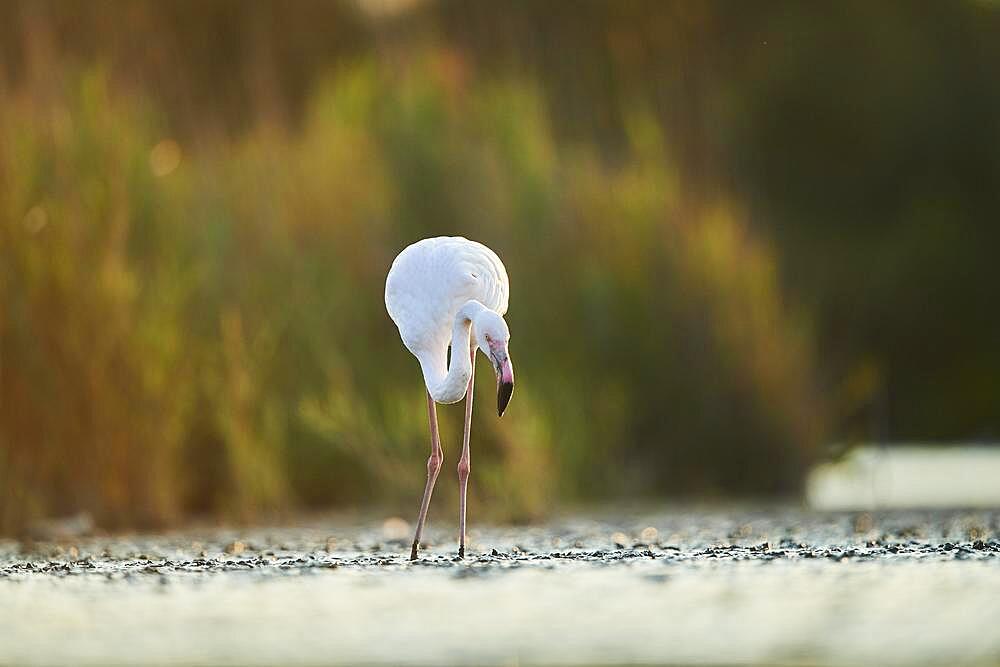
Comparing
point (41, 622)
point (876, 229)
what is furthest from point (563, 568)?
point (876, 229)

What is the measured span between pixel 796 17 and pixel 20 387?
10967 millimetres

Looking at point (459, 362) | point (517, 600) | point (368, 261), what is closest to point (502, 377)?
point (459, 362)

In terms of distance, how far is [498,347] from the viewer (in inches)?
287

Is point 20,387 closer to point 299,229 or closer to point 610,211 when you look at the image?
point 299,229

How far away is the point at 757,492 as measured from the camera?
10922 millimetres

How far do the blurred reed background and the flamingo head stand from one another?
1893 millimetres

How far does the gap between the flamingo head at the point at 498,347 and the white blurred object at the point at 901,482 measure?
3972mm

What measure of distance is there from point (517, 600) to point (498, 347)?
5.18 feet

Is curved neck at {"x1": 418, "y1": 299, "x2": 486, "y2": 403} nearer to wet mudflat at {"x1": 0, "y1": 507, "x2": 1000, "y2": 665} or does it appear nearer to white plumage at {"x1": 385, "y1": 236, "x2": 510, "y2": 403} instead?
white plumage at {"x1": 385, "y1": 236, "x2": 510, "y2": 403}

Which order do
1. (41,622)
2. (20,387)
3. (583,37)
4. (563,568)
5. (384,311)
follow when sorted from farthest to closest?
1. (583,37)
2. (384,311)
3. (20,387)
4. (563,568)
5. (41,622)

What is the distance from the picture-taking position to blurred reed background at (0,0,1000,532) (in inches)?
360

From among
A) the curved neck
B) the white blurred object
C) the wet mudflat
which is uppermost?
the curved neck

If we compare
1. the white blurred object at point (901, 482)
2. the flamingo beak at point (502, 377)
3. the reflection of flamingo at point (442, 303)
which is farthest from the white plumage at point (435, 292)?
the white blurred object at point (901, 482)

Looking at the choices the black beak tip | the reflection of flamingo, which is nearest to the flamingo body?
the reflection of flamingo
